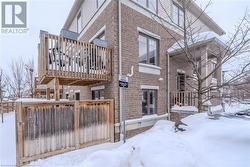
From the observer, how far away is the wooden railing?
1141 centimetres

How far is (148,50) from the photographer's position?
10.5 meters

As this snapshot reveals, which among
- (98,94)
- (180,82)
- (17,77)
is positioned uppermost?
(17,77)

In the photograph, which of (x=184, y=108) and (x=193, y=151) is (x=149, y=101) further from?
(x=193, y=151)

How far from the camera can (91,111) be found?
7488 mm

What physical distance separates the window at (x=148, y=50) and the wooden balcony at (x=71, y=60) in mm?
2227

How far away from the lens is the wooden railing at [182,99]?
11.4 metres

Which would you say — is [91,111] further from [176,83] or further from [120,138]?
[176,83]

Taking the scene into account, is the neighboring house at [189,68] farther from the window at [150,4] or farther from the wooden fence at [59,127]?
the wooden fence at [59,127]

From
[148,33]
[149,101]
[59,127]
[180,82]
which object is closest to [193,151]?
[59,127]

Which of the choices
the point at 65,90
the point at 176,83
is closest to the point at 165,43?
the point at 176,83

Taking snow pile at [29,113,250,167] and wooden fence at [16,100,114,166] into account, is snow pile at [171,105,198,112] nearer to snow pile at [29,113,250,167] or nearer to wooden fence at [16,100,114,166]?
wooden fence at [16,100,114,166]

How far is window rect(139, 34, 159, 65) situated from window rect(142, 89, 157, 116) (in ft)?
5.24

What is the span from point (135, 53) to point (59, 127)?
4.82 meters

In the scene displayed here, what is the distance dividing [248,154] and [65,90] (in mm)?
16543
